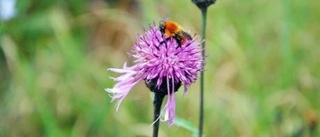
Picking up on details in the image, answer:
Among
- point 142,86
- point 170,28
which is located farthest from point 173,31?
point 142,86

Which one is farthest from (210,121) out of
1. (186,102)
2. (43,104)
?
(43,104)

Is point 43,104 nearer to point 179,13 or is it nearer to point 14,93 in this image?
point 14,93

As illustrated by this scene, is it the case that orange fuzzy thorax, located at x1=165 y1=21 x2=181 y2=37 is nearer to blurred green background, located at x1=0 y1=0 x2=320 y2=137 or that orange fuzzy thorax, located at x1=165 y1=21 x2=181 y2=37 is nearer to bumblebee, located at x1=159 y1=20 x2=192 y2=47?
bumblebee, located at x1=159 y1=20 x2=192 y2=47

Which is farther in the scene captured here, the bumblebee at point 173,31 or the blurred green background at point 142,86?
the blurred green background at point 142,86

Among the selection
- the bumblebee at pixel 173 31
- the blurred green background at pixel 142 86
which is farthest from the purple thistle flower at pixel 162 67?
the blurred green background at pixel 142 86

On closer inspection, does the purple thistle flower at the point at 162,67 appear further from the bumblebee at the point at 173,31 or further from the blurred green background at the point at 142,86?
the blurred green background at the point at 142,86
